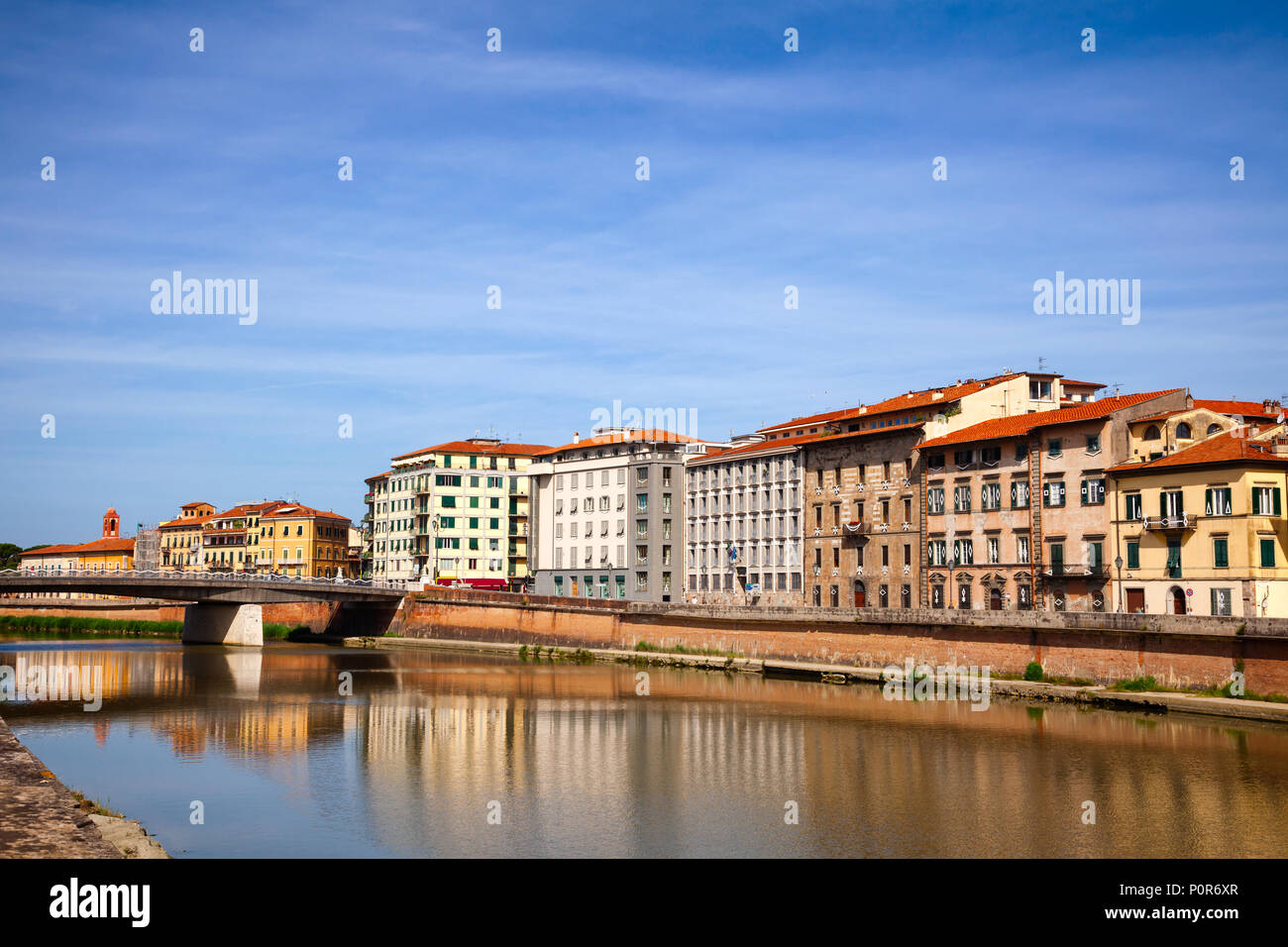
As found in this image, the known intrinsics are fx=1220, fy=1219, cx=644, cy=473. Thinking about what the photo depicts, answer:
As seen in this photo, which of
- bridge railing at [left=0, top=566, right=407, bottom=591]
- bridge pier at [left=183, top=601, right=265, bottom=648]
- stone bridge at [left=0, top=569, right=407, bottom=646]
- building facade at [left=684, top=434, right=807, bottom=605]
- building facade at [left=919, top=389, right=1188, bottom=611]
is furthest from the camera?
bridge pier at [left=183, top=601, right=265, bottom=648]

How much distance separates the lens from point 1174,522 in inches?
2475

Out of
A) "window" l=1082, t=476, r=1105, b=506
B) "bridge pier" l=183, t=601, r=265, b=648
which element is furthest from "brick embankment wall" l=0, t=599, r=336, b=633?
"window" l=1082, t=476, r=1105, b=506

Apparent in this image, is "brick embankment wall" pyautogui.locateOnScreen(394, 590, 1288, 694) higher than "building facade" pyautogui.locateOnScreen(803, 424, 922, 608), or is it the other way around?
"building facade" pyautogui.locateOnScreen(803, 424, 922, 608)

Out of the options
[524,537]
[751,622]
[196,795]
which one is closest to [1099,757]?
[196,795]

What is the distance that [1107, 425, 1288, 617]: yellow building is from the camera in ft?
194

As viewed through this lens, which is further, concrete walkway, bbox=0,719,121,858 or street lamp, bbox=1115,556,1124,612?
street lamp, bbox=1115,556,1124,612

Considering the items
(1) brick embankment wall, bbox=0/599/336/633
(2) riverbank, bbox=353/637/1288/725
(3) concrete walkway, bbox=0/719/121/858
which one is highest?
(3) concrete walkway, bbox=0/719/121/858

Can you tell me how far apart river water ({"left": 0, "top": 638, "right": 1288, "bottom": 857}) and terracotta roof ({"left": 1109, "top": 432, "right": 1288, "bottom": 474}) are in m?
14.3

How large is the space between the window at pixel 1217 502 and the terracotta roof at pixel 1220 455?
146 centimetres

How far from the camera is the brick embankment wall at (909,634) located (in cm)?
5478

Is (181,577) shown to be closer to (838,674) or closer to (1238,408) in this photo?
(838,674)

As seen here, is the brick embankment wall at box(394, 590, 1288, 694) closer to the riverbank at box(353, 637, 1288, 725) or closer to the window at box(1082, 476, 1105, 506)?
the riverbank at box(353, 637, 1288, 725)

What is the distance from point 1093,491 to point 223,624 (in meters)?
81.2
